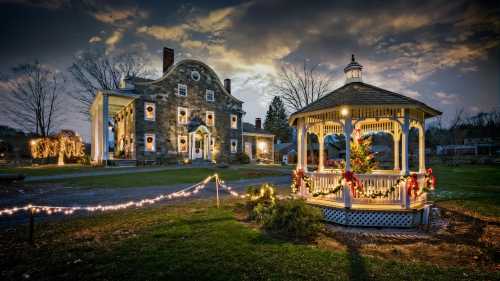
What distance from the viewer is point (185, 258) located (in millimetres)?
4414

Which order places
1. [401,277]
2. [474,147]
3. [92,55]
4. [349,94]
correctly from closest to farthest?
[401,277], [349,94], [92,55], [474,147]

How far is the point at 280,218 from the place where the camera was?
20.4 ft

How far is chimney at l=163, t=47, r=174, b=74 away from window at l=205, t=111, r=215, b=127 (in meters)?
7.45

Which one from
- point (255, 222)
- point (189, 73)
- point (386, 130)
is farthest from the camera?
point (189, 73)

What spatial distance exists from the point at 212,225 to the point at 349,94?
6.18 metres

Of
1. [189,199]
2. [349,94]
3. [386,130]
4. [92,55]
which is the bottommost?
[189,199]

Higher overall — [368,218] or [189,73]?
[189,73]

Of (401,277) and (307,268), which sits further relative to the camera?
(307,268)

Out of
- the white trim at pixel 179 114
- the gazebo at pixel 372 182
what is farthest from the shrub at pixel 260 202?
the white trim at pixel 179 114

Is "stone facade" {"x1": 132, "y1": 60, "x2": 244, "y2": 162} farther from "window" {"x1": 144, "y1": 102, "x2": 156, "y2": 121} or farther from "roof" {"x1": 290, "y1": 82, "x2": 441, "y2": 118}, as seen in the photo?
"roof" {"x1": 290, "y1": 82, "x2": 441, "y2": 118}

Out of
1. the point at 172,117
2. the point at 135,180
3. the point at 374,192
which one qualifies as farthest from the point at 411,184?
the point at 172,117

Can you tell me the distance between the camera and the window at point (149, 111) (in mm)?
25219

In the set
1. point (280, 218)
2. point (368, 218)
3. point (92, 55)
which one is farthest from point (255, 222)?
point (92, 55)

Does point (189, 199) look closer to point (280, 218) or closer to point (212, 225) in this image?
point (212, 225)
